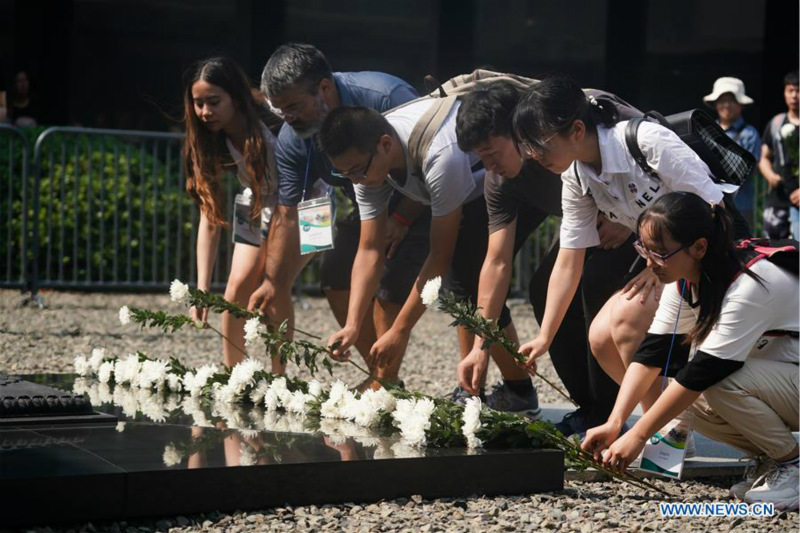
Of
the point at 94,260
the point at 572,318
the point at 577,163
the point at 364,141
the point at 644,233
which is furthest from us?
the point at 94,260

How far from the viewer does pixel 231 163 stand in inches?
221

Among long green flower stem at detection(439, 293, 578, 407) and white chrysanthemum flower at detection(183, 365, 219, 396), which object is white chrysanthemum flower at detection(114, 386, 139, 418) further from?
long green flower stem at detection(439, 293, 578, 407)

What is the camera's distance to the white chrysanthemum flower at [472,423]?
3.99 metres

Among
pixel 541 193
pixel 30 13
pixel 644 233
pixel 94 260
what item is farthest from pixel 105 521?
pixel 30 13

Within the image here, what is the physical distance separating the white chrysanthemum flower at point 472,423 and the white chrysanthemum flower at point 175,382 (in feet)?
5.03

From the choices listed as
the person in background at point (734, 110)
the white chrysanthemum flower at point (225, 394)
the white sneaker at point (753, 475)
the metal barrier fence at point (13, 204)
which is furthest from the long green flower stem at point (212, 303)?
the metal barrier fence at point (13, 204)

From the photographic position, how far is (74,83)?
14.0m

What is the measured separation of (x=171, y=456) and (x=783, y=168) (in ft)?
22.3

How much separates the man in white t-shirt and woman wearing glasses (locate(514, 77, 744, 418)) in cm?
60

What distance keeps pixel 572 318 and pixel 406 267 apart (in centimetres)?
88

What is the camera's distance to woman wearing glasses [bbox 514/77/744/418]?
407 centimetres

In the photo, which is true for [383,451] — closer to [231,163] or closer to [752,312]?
[752,312]

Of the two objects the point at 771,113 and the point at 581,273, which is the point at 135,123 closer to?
the point at 771,113

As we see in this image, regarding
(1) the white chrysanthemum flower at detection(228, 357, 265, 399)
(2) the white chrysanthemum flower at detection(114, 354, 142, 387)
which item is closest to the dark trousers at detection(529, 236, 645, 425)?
(1) the white chrysanthemum flower at detection(228, 357, 265, 399)
